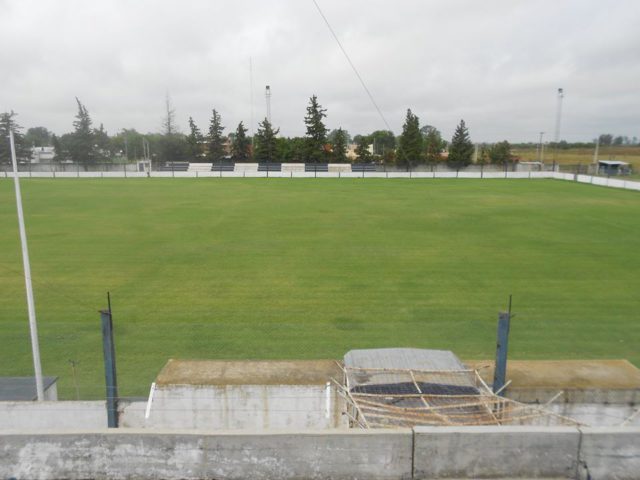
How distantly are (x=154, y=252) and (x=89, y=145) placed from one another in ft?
244

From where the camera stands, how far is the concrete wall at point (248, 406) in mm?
6180

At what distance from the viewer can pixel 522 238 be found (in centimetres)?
2250

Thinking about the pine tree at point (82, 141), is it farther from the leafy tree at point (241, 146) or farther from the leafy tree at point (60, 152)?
the leafy tree at point (241, 146)

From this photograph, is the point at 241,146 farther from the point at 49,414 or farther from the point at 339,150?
the point at 49,414

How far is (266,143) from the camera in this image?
252 feet

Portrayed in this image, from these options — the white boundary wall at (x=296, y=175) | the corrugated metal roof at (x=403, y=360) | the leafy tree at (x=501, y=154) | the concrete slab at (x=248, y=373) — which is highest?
the leafy tree at (x=501, y=154)

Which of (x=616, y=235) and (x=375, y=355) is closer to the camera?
(x=375, y=355)

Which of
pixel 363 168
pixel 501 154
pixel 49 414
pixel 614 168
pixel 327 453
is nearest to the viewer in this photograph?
pixel 327 453

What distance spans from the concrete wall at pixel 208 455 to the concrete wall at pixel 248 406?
6.97 feet

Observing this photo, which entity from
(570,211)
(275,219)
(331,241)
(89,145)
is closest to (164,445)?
(331,241)

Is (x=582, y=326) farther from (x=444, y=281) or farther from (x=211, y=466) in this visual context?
(x=211, y=466)

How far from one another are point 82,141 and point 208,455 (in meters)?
90.6

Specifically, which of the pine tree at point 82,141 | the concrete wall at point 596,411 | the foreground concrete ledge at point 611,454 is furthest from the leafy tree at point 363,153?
the foreground concrete ledge at point 611,454

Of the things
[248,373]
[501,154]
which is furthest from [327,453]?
[501,154]
